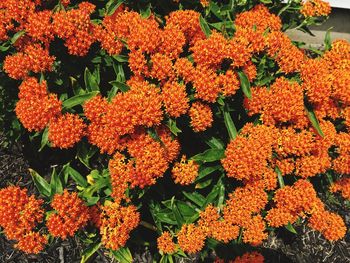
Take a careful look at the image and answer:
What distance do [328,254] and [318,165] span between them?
2184 millimetres

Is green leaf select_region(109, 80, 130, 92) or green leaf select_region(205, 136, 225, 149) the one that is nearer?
green leaf select_region(109, 80, 130, 92)

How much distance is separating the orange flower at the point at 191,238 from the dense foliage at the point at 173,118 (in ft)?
0.03

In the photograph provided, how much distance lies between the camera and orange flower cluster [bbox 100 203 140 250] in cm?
317

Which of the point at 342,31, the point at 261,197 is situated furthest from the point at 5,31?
the point at 342,31

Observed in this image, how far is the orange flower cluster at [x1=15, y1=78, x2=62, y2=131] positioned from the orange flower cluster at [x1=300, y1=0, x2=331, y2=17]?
10.6 ft

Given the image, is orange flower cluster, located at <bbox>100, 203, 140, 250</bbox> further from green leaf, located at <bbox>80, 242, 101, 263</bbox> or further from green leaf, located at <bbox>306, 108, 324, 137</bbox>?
green leaf, located at <bbox>306, 108, 324, 137</bbox>

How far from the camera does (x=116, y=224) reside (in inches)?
128

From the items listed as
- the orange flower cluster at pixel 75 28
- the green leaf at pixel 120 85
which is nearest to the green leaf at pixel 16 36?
the orange flower cluster at pixel 75 28

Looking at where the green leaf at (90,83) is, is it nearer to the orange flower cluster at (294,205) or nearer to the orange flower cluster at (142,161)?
the orange flower cluster at (142,161)

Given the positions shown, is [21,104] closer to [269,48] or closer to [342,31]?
[269,48]

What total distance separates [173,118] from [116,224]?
3.85 feet

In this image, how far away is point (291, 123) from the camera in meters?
3.56

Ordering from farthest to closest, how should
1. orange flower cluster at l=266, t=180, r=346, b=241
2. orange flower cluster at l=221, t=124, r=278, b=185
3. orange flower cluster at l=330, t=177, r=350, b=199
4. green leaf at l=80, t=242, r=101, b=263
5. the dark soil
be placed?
the dark soil → orange flower cluster at l=330, t=177, r=350, b=199 → green leaf at l=80, t=242, r=101, b=263 → orange flower cluster at l=266, t=180, r=346, b=241 → orange flower cluster at l=221, t=124, r=278, b=185

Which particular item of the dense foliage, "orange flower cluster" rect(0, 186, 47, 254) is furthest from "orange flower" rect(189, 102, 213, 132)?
"orange flower cluster" rect(0, 186, 47, 254)
